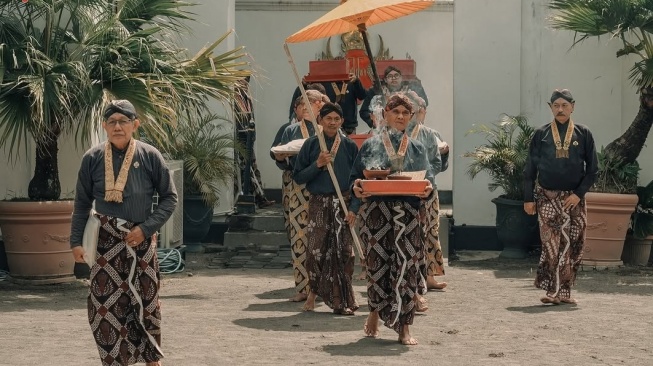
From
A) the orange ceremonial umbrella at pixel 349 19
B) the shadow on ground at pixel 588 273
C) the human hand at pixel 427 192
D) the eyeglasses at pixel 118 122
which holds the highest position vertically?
the orange ceremonial umbrella at pixel 349 19

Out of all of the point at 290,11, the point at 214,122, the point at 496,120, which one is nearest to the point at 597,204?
the point at 496,120

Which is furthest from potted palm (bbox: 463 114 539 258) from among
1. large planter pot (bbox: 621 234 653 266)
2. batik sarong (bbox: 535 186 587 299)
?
batik sarong (bbox: 535 186 587 299)

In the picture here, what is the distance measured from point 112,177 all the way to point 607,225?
7902 millimetres

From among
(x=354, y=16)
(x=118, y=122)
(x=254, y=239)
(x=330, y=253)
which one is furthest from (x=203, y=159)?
(x=118, y=122)

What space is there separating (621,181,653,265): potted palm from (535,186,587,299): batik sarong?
130 inches

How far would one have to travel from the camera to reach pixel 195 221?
1708 centimetres

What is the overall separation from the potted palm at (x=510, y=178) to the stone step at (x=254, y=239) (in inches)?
94.0

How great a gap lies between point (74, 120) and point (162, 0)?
5.29 feet

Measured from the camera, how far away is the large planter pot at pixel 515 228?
16.5 meters

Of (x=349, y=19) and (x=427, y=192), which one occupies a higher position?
(x=349, y=19)

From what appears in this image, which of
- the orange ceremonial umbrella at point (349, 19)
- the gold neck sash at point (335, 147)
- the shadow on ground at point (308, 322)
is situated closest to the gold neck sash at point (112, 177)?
the orange ceremonial umbrella at point (349, 19)

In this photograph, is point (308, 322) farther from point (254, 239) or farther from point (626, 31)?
point (626, 31)

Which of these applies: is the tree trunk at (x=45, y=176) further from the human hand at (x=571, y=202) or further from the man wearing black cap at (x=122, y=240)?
the man wearing black cap at (x=122, y=240)

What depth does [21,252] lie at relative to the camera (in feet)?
45.6
